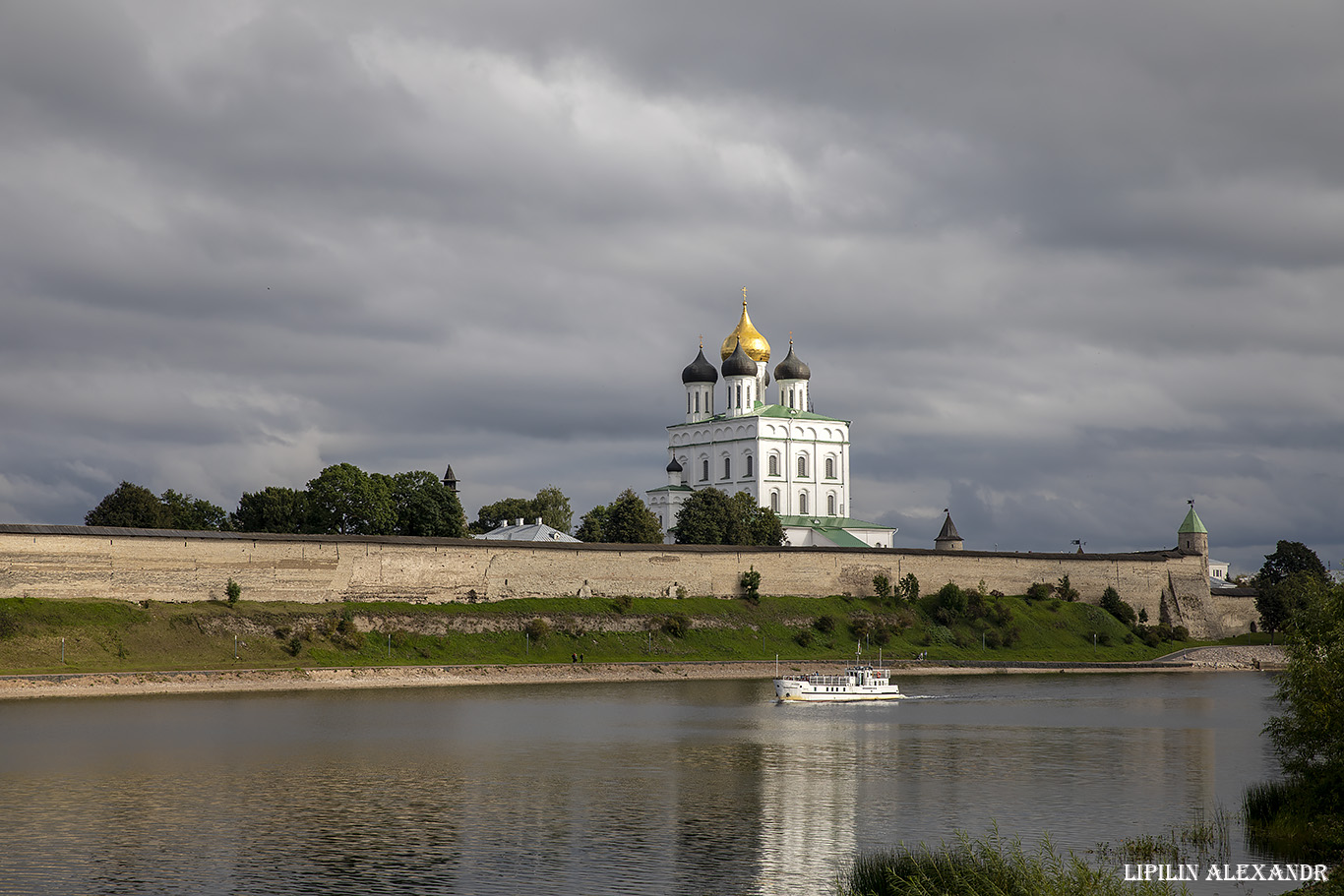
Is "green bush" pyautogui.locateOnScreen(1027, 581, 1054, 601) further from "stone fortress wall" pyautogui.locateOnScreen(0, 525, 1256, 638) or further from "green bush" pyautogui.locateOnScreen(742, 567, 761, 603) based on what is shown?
"green bush" pyautogui.locateOnScreen(742, 567, 761, 603)

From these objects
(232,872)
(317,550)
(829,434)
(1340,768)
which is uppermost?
(829,434)

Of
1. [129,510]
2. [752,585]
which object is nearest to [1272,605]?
[752,585]

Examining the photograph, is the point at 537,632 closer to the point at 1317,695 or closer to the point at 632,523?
the point at 632,523

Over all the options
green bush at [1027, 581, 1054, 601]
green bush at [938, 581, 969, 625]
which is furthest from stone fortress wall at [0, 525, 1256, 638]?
green bush at [938, 581, 969, 625]

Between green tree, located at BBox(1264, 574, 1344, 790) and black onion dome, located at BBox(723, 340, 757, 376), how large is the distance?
78.1 meters

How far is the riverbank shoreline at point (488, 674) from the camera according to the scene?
43375 mm

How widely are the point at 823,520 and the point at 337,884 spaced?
268ft

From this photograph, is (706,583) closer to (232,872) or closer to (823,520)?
(823,520)

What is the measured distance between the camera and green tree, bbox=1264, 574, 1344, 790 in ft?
63.6

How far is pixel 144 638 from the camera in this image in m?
48.3

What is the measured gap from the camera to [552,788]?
2550 cm

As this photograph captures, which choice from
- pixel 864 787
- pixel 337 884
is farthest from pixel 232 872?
pixel 864 787

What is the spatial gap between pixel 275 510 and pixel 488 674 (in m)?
20.6

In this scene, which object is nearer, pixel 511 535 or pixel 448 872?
pixel 448 872
